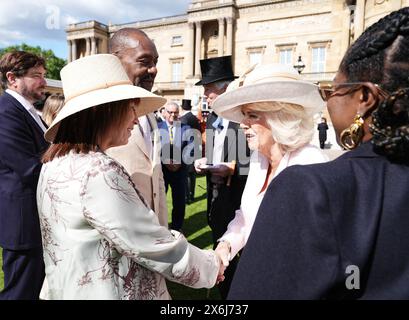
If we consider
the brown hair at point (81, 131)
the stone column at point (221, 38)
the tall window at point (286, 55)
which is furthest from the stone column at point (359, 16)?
the brown hair at point (81, 131)

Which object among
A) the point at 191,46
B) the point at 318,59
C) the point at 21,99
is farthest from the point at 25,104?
the point at 191,46

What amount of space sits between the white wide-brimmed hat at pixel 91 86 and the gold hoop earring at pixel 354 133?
1.02 meters

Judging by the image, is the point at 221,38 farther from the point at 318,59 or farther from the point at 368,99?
the point at 368,99

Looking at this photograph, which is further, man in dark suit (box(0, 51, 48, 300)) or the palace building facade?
the palace building facade

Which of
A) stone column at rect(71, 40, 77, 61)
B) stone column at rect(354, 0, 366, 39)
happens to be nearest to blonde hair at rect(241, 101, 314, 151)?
stone column at rect(354, 0, 366, 39)

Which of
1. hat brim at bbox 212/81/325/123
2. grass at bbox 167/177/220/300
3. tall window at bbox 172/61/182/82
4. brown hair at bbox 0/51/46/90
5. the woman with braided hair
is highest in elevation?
tall window at bbox 172/61/182/82

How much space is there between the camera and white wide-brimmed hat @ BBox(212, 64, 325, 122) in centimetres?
201

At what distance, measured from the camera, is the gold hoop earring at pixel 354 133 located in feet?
3.34

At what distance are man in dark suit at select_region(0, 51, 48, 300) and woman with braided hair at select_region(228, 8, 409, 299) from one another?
2466mm

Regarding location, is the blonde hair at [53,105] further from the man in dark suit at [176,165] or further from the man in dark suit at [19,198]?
the man in dark suit at [176,165]

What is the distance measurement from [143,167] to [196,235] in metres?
3.45

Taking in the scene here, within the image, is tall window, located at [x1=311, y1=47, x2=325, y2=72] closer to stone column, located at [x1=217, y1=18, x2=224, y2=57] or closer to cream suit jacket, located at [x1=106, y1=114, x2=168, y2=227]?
stone column, located at [x1=217, y1=18, x2=224, y2=57]
